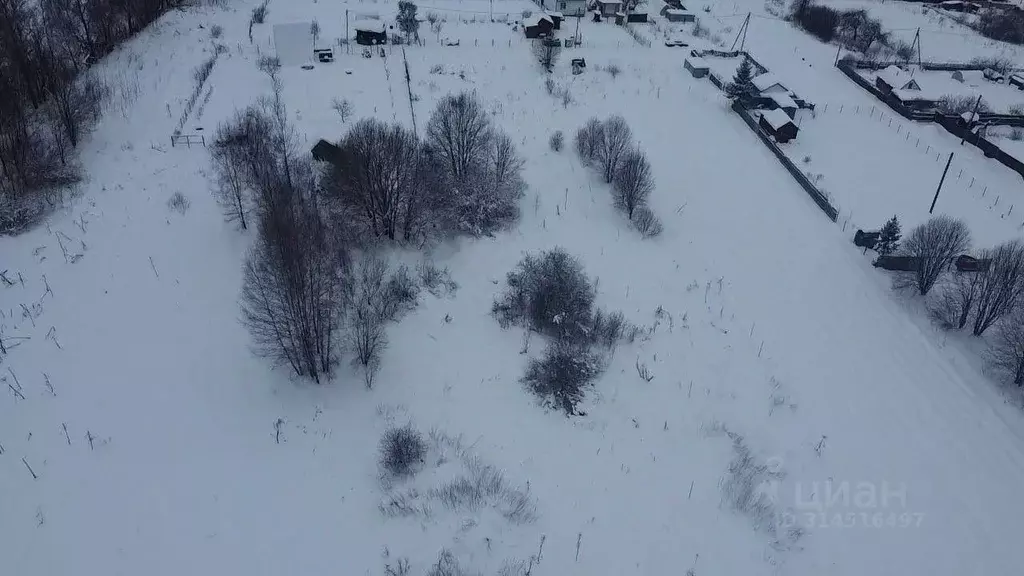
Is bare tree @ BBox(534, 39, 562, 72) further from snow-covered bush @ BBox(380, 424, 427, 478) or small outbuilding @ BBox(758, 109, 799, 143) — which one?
snow-covered bush @ BBox(380, 424, 427, 478)

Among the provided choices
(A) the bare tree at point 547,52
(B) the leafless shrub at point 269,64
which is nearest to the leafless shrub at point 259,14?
(B) the leafless shrub at point 269,64

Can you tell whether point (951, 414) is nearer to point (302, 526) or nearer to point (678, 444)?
point (678, 444)

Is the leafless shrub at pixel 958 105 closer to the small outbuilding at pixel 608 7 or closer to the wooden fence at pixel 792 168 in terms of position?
the wooden fence at pixel 792 168

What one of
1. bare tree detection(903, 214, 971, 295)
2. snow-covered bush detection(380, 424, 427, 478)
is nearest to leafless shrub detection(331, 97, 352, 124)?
snow-covered bush detection(380, 424, 427, 478)

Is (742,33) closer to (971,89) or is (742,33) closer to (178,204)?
(971,89)

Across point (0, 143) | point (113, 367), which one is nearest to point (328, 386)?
point (113, 367)

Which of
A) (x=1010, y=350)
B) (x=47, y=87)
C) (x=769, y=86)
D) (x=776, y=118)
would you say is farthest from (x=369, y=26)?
(x=1010, y=350)
